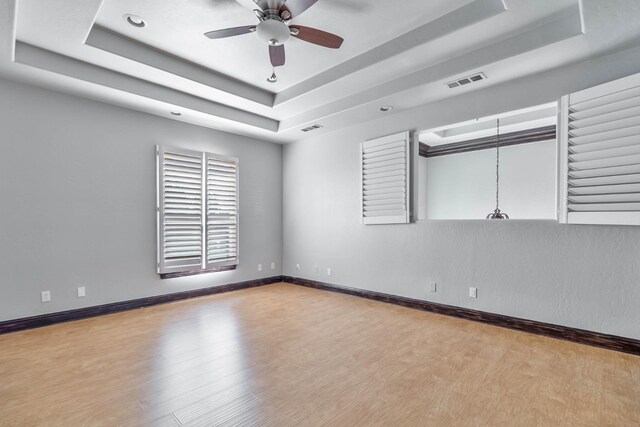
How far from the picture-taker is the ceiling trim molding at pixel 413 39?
2.69 m

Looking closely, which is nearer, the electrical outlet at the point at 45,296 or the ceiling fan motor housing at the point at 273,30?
the ceiling fan motor housing at the point at 273,30

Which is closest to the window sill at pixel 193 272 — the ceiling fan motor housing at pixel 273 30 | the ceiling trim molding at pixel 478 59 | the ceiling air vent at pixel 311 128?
the ceiling air vent at pixel 311 128

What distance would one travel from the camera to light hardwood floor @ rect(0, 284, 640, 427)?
1967 mm

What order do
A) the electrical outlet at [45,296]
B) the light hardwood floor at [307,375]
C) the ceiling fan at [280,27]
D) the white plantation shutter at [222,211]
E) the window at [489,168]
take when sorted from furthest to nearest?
the window at [489,168]
the white plantation shutter at [222,211]
the electrical outlet at [45,296]
the ceiling fan at [280,27]
the light hardwood floor at [307,375]

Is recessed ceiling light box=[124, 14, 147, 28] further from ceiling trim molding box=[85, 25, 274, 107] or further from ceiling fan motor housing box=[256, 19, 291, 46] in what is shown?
ceiling fan motor housing box=[256, 19, 291, 46]

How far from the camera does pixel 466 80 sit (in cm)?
350

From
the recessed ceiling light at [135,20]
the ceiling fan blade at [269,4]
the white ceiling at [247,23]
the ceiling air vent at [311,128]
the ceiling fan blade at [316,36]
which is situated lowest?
the ceiling air vent at [311,128]

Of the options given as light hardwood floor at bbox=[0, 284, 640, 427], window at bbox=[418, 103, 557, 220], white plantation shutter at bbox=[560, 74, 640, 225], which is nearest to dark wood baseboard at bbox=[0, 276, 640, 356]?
light hardwood floor at bbox=[0, 284, 640, 427]

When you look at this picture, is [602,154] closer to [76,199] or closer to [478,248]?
[478,248]

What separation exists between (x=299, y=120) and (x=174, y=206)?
245 centimetres

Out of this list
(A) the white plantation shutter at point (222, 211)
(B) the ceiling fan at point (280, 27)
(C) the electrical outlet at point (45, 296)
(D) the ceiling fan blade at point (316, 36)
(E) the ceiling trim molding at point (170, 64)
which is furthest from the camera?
(A) the white plantation shutter at point (222, 211)

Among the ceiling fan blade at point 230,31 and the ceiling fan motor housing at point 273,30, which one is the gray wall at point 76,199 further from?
the ceiling fan motor housing at point 273,30

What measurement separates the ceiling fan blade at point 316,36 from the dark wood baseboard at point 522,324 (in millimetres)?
3468

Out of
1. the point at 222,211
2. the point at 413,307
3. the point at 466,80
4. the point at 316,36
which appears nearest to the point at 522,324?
the point at 413,307
